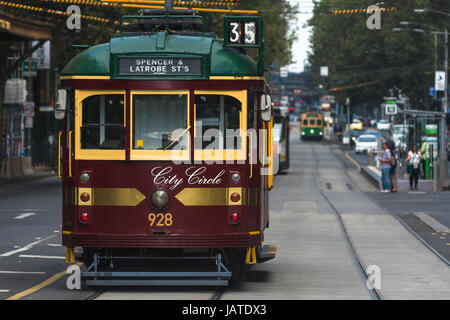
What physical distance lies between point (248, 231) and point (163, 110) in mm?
1817

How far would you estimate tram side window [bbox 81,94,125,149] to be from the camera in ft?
42.5

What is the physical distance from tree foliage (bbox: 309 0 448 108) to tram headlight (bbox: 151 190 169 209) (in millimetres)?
58677

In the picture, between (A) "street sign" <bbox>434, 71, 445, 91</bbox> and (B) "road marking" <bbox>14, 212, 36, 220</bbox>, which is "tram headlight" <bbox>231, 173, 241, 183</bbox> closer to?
(B) "road marking" <bbox>14, 212, 36, 220</bbox>

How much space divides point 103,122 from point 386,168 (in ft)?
80.7

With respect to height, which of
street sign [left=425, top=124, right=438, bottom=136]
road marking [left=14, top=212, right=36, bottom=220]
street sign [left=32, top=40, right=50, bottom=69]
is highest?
street sign [left=32, top=40, right=50, bottom=69]

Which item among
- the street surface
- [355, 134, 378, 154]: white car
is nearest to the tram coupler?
the street surface

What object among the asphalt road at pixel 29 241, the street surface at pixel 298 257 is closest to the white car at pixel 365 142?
the street surface at pixel 298 257

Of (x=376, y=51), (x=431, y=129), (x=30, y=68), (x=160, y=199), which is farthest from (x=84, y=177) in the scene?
(x=376, y=51)

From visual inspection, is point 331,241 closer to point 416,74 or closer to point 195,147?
point 195,147

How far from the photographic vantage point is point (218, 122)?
42.7 ft

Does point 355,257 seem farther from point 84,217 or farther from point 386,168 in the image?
point 386,168

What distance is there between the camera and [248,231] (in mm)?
12977
